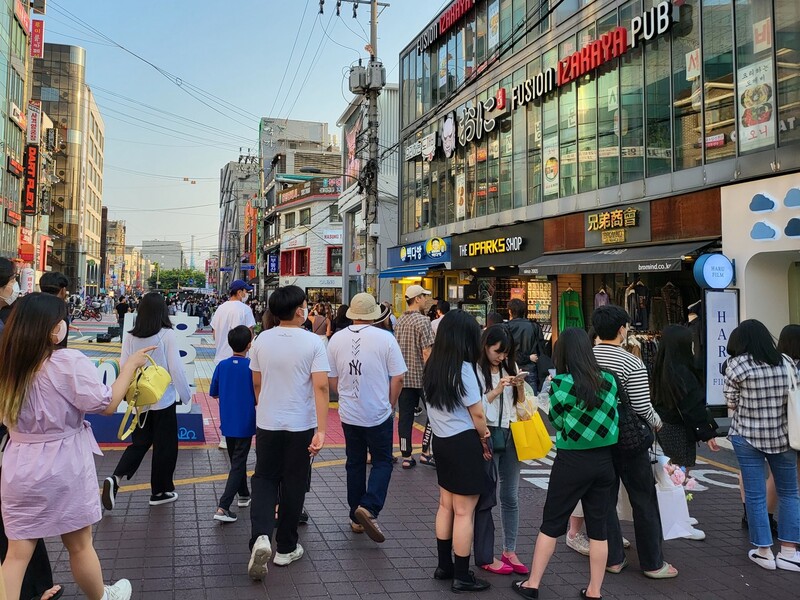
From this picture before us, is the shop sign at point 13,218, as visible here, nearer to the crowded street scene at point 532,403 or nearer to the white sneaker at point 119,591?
the crowded street scene at point 532,403

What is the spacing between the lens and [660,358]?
5.25 metres

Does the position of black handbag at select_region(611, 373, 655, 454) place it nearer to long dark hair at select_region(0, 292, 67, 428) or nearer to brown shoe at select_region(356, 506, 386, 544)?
brown shoe at select_region(356, 506, 386, 544)

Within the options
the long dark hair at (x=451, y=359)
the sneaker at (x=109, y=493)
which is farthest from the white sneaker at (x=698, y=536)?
the sneaker at (x=109, y=493)

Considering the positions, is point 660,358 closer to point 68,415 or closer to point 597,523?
point 597,523

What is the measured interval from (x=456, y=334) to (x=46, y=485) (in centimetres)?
241

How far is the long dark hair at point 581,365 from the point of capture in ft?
12.5

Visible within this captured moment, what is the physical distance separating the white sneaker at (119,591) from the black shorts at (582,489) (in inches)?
98.5

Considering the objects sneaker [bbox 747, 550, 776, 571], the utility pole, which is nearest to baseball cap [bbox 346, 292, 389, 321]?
sneaker [bbox 747, 550, 776, 571]

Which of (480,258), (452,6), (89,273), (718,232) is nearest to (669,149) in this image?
(718,232)

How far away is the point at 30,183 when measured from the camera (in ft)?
137

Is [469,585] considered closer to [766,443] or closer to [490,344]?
[490,344]

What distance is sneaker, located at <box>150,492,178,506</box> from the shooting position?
5.67m

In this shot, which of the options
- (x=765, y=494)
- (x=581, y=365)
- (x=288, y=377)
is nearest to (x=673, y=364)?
(x=765, y=494)

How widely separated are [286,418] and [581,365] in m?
1.98
